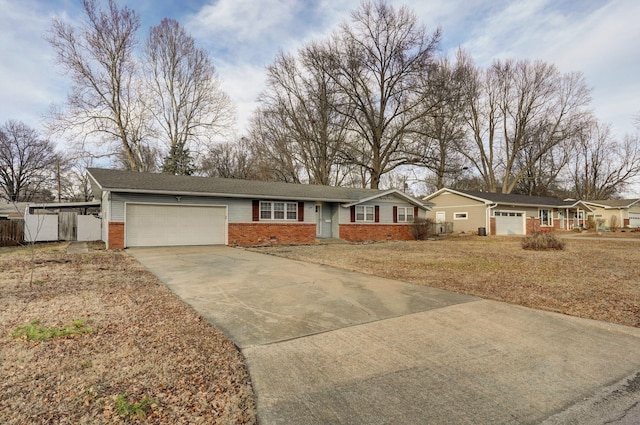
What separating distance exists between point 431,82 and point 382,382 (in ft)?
85.4

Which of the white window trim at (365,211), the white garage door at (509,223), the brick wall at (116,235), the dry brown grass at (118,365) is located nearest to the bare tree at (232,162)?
the white window trim at (365,211)

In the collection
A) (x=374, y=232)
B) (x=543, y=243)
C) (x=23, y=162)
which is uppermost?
(x=23, y=162)

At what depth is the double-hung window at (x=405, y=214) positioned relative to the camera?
22311mm

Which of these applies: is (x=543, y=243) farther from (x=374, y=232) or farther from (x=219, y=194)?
(x=219, y=194)

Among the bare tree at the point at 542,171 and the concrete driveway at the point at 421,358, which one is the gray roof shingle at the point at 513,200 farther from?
the concrete driveway at the point at 421,358

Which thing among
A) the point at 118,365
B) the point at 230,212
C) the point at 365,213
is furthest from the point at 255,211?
the point at 118,365

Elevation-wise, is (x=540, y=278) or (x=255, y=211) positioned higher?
(x=255, y=211)

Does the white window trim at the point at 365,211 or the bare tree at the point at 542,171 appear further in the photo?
the bare tree at the point at 542,171

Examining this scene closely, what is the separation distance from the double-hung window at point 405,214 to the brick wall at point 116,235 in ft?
52.5

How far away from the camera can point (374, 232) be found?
68.8 feet

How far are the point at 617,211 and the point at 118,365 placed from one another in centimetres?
4769

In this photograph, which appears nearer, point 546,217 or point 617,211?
point 546,217

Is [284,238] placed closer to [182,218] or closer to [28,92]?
[182,218]

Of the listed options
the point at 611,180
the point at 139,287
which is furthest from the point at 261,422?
the point at 611,180
